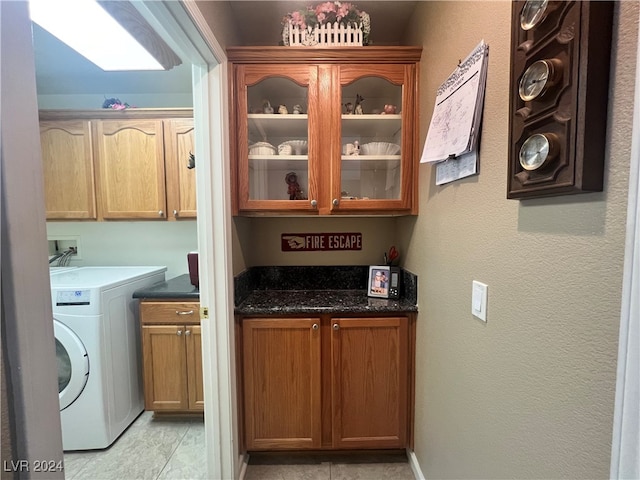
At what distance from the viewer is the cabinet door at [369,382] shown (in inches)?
56.1

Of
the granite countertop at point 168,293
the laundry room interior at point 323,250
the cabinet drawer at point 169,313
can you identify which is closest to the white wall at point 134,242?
the laundry room interior at point 323,250

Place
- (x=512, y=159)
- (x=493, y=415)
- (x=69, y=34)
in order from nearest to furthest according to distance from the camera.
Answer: (x=512, y=159)
(x=493, y=415)
(x=69, y=34)

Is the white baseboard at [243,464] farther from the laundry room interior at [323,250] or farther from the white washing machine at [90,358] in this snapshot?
the white washing machine at [90,358]

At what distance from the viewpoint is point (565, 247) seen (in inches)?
21.0

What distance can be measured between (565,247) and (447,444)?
977mm

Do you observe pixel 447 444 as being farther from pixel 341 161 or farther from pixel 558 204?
pixel 341 161

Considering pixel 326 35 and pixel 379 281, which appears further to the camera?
pixel 379 281

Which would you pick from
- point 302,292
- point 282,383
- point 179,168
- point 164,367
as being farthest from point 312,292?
point 179,168

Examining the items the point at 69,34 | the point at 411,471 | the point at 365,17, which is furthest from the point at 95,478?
the point at 365,17

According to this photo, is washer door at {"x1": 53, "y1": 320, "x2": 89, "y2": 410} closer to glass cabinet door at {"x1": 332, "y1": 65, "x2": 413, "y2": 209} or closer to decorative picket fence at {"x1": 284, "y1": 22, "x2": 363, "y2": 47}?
glass cabinet door at {"x1": 332, "y1": 65, "x2": 413, "y2": 209}

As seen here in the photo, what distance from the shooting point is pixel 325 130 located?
56.0 inches

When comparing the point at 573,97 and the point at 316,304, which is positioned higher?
the point at 573,97

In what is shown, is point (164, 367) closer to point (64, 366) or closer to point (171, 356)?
point (171, 356)

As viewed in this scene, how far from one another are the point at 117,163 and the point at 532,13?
2.46 metres
